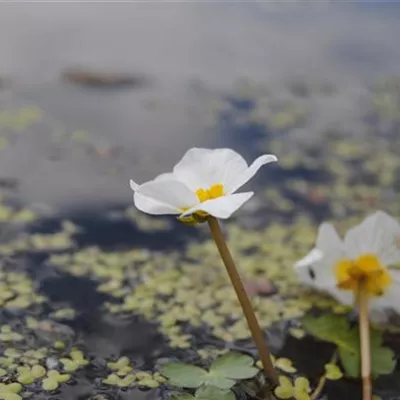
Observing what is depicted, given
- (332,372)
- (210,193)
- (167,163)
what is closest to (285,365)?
(332,372)

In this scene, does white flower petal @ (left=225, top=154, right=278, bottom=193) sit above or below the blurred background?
below

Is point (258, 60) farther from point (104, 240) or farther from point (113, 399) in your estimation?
point (113, 399)

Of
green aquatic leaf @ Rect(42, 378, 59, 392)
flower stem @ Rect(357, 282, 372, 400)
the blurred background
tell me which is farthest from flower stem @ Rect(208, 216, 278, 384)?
the blurred background

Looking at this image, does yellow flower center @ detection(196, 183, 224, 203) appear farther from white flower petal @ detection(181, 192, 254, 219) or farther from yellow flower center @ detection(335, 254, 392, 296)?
yellow flower center @ detection(335, 254, 392, 296)

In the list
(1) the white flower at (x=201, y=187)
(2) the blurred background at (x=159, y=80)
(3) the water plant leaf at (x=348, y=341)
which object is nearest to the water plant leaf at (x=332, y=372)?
(3) the water plant leaf at (x=348, y=341)

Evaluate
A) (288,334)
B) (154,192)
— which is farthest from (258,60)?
(154,192)
